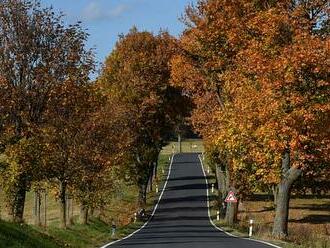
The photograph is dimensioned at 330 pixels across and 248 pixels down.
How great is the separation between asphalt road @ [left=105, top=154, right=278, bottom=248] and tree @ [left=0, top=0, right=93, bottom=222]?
18.7ft

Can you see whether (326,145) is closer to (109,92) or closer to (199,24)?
(199,24)

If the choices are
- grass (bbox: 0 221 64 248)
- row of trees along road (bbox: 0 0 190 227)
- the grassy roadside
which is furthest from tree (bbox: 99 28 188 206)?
grass (bbox: 0 221 64 248)

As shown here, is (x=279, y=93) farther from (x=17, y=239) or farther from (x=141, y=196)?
(x=141, y=196)

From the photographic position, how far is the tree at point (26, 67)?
79.8 ft

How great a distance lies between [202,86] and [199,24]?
6.26 m

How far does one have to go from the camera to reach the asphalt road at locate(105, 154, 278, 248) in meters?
26.7

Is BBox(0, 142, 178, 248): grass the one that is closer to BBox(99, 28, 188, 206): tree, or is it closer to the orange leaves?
BBox(99, 28, 188, 206): tree

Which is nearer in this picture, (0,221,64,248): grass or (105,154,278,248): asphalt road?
(0,221,64,248): grass

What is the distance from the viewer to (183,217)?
49.8 m

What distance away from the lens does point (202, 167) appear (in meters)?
102

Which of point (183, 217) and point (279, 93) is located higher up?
point (279, 93)

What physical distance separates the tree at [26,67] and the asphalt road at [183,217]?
5.71m

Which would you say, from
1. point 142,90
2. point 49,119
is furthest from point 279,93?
point 142,90

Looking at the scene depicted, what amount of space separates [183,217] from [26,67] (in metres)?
27.8
